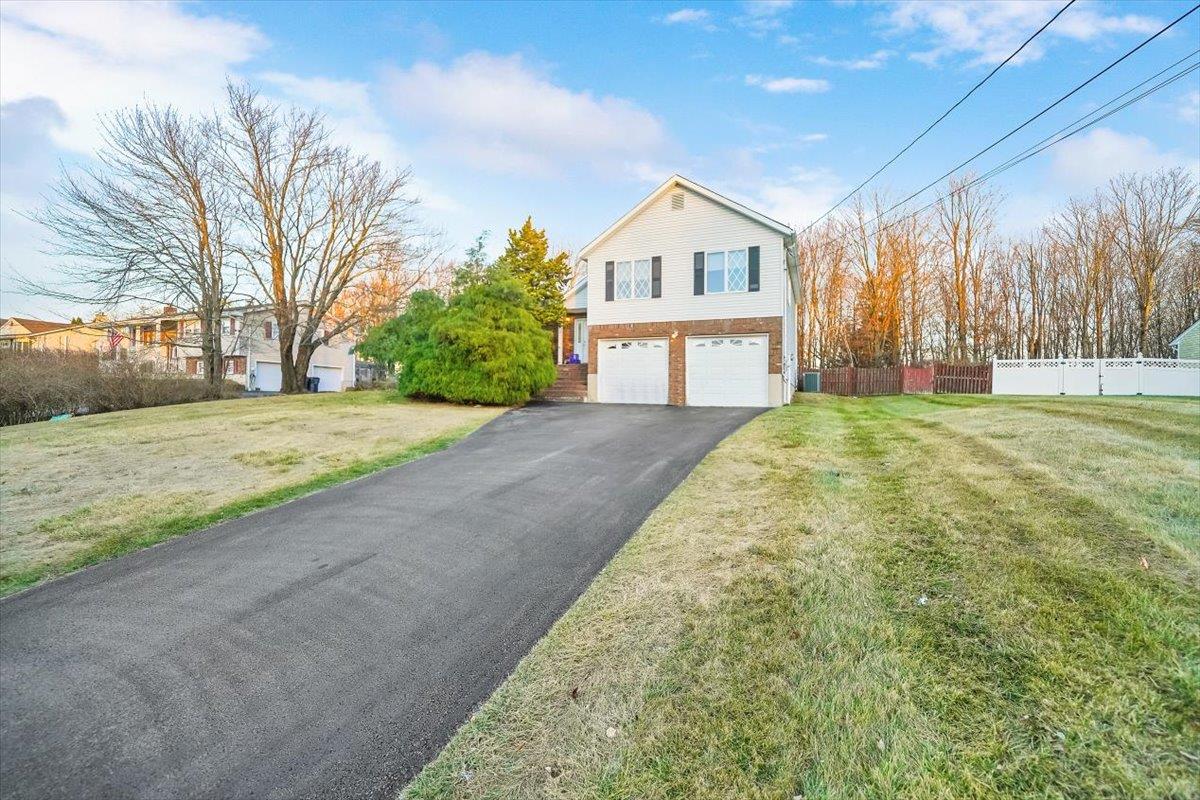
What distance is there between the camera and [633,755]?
2365mm

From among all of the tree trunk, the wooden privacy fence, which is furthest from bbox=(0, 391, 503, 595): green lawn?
the wooden privacy fence

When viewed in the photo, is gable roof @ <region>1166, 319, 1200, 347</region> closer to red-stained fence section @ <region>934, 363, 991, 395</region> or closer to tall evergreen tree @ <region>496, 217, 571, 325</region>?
red-stained fence section @ <region>934, 363, 991, 395</region>

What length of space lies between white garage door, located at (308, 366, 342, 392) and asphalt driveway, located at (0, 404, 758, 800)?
107 feet

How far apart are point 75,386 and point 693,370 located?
62.5 feet

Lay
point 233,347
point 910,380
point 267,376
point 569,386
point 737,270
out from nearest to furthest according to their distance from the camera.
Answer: point 737,270, point 569,386, point 233,347, point 910,380, point 267,376

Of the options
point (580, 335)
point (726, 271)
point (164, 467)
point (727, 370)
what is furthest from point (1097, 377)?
A: point (164, 467)

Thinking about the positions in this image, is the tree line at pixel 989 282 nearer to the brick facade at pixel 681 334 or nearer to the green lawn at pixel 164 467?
the brick facade at pixel 681 334

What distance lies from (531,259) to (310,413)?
19251 millimetres

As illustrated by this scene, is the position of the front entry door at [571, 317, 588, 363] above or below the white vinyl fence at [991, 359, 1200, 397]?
above

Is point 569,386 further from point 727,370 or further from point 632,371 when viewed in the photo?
point 727,370

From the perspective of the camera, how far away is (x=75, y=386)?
52.1ft

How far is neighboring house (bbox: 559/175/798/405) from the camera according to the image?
15727 millimetres

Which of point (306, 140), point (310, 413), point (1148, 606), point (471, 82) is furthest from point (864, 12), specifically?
point (306, 140)

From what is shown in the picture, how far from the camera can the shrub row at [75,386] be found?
1476cm
